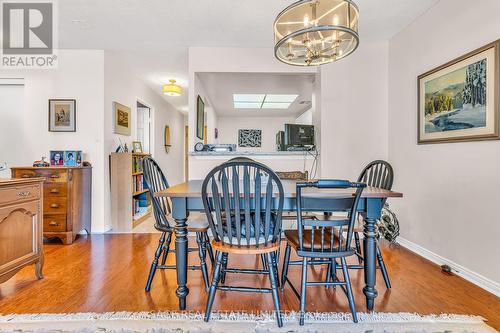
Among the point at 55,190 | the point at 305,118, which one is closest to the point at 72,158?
the point at 55,190

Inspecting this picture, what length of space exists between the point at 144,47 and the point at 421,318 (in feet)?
12.8

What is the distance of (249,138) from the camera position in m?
7.81

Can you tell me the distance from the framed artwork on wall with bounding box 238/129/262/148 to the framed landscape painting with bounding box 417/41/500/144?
5310 mm

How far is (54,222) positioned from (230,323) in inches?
104

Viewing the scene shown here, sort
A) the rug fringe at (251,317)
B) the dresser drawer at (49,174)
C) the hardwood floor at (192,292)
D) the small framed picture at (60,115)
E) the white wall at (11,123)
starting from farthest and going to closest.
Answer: the white wall at (11,123) → the small framed picture at (60,115) → the dresser drawer at (49,174) → the hardwood floor at (192,292) → the rug fringe at (251,317)

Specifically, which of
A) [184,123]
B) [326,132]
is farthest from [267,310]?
[184,123]

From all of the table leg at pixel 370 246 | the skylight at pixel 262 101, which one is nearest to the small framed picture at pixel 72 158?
the skylight at pixel 262 101

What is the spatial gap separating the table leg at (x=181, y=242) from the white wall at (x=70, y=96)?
238cm

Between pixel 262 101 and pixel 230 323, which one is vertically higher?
pixel 262 101

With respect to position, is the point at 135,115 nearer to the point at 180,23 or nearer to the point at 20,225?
the point at 180,23

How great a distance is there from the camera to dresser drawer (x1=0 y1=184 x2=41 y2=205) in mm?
1854

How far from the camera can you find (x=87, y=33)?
3.01 meters

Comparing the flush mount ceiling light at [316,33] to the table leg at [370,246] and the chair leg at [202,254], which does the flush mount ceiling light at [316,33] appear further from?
the chair leg at [202,254]

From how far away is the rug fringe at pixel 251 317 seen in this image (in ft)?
5.20
